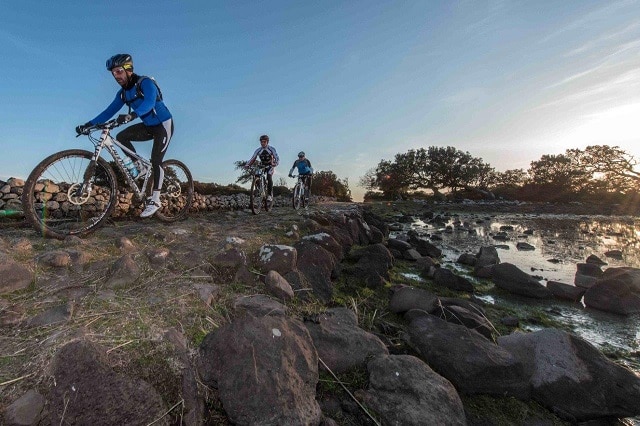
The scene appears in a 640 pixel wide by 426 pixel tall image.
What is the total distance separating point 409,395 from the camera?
211cm

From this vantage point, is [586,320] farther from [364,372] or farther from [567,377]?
[364,372]


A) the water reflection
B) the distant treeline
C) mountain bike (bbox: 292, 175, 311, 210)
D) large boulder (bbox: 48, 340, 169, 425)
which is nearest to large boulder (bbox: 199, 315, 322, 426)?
large boulder (bbox: 48, 340, 169, 425)

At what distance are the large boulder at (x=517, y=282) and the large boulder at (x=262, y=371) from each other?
4.94 meters

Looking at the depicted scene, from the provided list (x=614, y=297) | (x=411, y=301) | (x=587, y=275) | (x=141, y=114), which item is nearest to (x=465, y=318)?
(x=411, y=301)

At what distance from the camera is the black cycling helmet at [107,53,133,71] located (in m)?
4.62

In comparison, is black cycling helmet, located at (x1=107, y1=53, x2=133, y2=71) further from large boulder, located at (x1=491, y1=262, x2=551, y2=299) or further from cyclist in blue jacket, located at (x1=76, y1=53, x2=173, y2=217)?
large boulder, located at (x1=491, y1=262, x2=551, y2=299)

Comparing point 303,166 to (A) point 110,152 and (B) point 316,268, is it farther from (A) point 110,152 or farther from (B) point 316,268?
(B) point 316,268

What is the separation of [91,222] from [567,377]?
6063 mm

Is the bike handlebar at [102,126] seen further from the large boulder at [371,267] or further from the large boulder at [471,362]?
the large boulder at [471,362]

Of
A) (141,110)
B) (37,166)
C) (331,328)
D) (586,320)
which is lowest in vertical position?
(586,320)

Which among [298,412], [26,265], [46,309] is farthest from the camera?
[26,265]

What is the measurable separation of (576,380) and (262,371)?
273 cm

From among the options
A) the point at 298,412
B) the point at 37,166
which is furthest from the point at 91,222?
the point at 298,412

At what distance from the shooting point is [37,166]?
3914 millimetres
